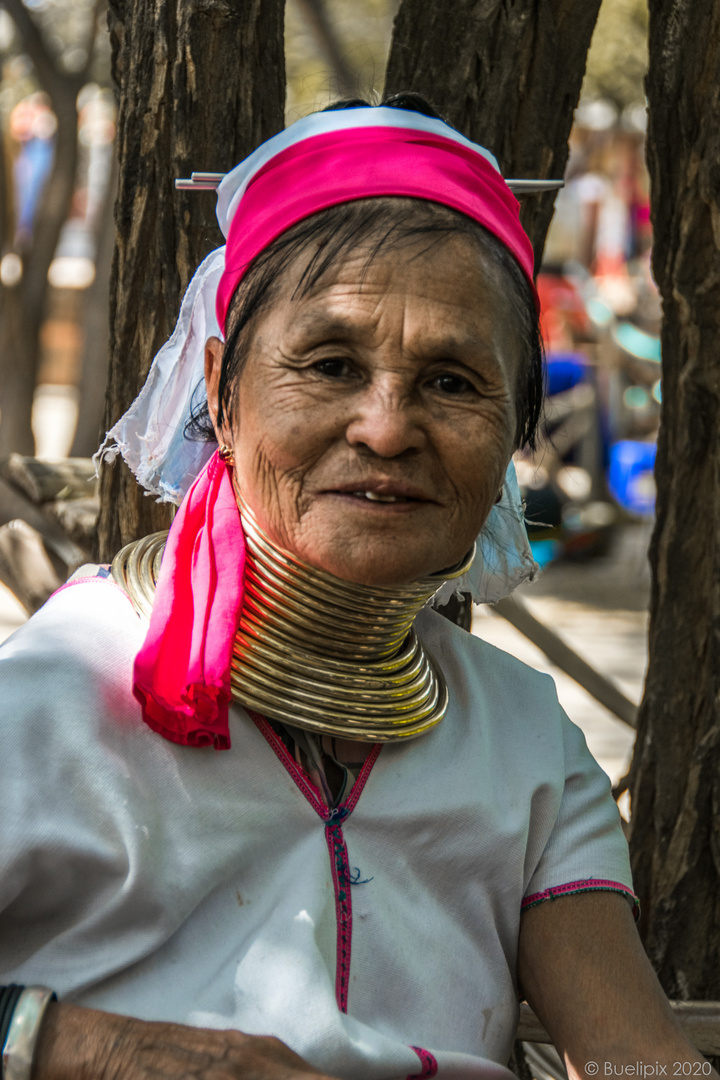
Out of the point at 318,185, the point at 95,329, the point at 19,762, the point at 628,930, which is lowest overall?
the point at 95,329

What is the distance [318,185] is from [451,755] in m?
0.88

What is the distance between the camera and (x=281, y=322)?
1.66 m

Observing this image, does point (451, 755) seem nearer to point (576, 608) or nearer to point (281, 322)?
point (281, 322)

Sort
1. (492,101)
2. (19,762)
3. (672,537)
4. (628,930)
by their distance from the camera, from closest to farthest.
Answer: (19,762), (628,930), (492,101), (672,537)

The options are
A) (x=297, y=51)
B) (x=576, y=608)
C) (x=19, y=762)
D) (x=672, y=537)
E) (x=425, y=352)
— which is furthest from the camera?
(x=297, y=51)

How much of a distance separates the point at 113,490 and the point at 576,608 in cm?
666

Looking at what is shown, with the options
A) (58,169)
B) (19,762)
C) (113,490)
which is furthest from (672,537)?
(58,169)

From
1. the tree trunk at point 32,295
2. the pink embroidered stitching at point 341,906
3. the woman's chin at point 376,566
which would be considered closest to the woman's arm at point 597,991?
the pink embroidered stitching at point 341,906

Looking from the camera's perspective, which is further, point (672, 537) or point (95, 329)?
point (95, 329)

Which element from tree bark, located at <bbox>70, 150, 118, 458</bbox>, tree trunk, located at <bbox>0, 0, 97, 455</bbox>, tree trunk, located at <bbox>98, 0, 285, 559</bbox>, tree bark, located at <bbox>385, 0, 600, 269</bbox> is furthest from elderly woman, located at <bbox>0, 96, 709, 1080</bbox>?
tree trunk, located at <bbox>0, 0, 97, 455</bbox>

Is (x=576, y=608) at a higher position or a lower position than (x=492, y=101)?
lower

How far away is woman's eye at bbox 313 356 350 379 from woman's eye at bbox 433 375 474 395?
0.43 ft

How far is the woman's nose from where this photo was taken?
1.58 meters

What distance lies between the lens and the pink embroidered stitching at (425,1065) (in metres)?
1.63
